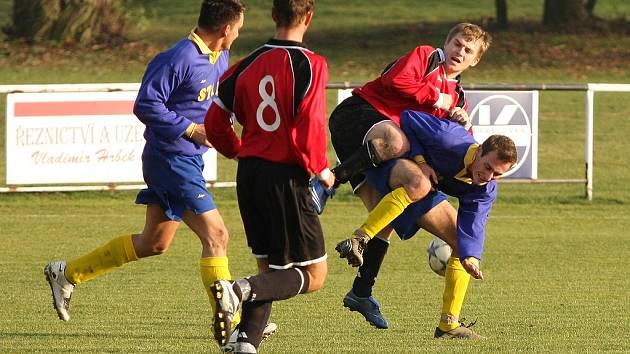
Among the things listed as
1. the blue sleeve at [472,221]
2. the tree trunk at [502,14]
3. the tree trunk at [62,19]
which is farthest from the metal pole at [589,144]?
the tree trunk at [502,14]

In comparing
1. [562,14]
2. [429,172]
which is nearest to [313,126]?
[429,172]

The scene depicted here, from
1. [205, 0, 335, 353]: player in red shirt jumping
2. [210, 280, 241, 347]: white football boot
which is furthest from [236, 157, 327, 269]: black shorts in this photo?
[210, 280, 241, 347]: white football boot

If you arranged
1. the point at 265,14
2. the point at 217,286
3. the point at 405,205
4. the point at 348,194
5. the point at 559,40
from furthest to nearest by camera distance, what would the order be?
the point at 265,14, the point at 559,40, the point at 348,194, the point at 405,205, the point at 217,286

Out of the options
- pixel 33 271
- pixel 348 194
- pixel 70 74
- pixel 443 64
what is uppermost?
pixel 443 64

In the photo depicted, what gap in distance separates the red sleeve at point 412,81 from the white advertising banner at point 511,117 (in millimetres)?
7289

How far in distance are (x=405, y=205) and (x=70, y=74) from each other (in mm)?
19450

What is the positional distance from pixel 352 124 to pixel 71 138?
24.1ft

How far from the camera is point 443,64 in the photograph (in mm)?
8414

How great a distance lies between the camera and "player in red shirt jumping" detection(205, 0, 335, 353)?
6434mm

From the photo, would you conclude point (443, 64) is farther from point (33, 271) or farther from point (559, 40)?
point (559, 40)

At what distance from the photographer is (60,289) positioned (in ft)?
26.6

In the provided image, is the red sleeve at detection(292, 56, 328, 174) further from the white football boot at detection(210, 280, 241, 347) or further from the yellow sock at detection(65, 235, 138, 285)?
the yellow sock at detection(65, 235, 138, 285)

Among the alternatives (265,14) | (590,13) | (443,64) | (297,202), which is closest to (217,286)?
(297,202)

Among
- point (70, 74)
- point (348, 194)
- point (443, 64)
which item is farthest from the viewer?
point (70, 74)
